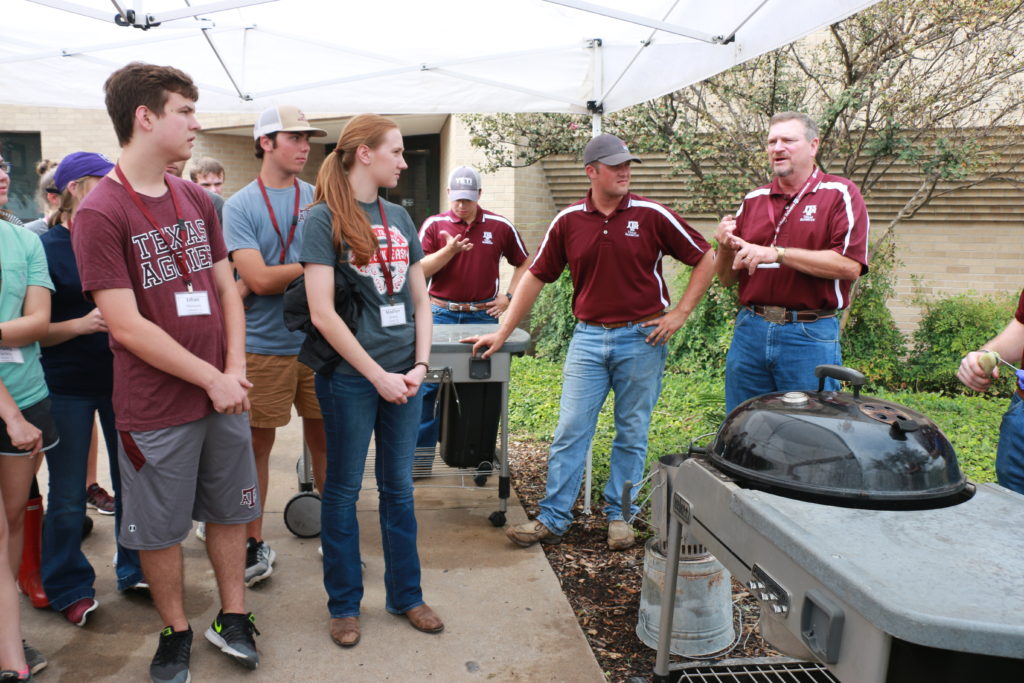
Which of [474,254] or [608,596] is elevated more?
[474,254]

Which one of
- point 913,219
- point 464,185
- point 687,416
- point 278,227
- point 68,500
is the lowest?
point 687,416

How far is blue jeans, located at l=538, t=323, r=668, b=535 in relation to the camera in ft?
12.2

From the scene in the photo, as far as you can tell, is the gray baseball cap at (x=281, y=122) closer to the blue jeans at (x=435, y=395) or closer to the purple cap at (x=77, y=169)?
the purple cap at (x=77, y=169)

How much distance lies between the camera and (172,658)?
2635mm

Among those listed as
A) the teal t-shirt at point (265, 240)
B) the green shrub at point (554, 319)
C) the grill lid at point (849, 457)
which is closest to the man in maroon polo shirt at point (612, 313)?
the teal t-shirt at point (265, 240)

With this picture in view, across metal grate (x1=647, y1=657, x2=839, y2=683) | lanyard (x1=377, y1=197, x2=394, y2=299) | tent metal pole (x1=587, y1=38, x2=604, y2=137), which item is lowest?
metal grate (x1=647, y1=657, x2=839, y2=683)

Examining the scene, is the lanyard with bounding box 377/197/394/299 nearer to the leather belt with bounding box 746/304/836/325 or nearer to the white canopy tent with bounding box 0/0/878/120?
the leather belt with bounding box 746/304/836/325

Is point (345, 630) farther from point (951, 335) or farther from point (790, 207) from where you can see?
point (951, 335)

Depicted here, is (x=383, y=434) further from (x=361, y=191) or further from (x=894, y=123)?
(x=894, y=123)

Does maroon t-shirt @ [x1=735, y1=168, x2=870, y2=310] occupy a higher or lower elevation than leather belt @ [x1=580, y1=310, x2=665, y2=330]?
higher

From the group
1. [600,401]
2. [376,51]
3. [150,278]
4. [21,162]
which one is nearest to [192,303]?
[150,278]

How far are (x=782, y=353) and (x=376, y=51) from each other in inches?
139

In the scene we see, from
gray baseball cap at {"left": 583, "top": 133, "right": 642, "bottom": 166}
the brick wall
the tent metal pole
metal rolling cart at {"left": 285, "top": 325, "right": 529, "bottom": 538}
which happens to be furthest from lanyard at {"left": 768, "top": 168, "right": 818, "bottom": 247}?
the brick wall

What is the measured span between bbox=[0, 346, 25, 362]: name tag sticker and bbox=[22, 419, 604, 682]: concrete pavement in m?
1.14
